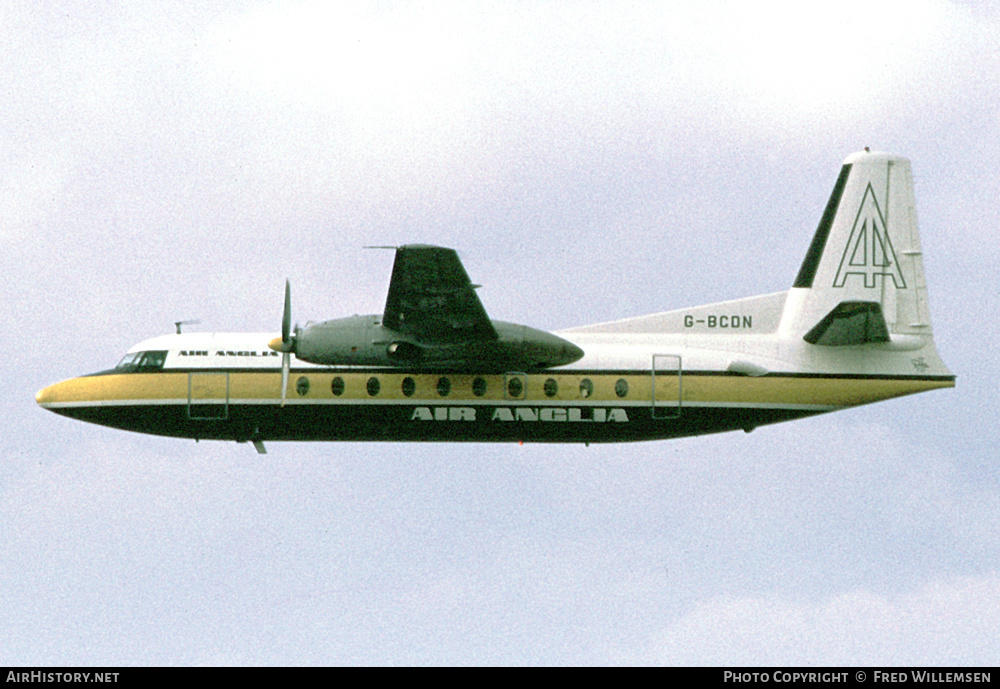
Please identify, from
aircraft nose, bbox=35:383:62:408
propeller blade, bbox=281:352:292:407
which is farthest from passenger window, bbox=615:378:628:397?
aircraft nose, bbox=35:383:62:408

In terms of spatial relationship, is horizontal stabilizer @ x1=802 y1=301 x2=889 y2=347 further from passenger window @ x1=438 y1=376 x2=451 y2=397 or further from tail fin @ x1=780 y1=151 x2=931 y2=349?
passenger window @ x1=438 y1=376 x2=451 y2=397

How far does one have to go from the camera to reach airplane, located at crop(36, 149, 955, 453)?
86.0 feet

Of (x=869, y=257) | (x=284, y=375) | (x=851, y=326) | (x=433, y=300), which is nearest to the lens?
(x=433, y=300)

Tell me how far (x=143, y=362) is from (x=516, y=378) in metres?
7.68

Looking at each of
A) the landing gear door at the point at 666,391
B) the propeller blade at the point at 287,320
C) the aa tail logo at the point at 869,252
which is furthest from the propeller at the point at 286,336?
the aa tail logo at the point at 869,252

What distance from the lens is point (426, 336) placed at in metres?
26.0

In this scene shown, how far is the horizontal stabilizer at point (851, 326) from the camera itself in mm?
26891

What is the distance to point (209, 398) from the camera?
2716 cm

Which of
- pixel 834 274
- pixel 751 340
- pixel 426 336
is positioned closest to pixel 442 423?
pixel 426 336

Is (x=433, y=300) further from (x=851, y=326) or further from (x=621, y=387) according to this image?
(x=851, y=326)

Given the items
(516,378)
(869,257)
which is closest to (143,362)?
(516,378)

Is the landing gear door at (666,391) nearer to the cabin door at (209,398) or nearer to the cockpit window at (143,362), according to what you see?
the cabin door at (209,398)

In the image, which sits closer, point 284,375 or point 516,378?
point 284,375
